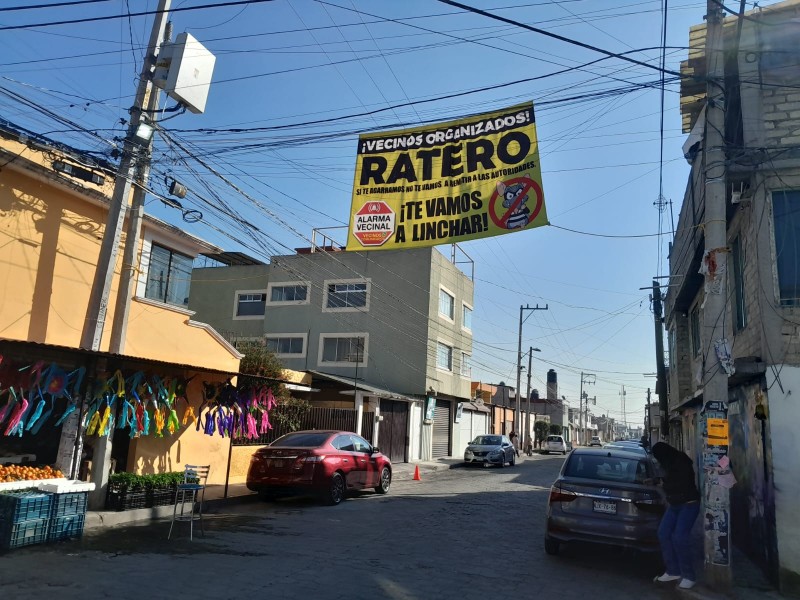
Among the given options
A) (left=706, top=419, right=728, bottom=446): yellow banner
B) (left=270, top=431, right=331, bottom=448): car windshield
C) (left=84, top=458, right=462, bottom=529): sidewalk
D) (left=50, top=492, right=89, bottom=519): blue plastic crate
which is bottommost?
(left=84, top=458, right=462, bottom=529): sidewalk

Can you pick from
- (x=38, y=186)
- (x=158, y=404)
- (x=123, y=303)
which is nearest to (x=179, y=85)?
(x=38, y=186)

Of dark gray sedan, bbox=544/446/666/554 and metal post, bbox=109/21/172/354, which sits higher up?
metal post, bbox=109/21/172/354

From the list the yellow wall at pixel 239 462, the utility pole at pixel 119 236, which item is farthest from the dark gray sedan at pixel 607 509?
the yellow wall at pixel 239 462

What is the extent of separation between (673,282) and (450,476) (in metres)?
10.5

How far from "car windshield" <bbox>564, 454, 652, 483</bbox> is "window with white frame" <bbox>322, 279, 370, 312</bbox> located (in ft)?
74.2

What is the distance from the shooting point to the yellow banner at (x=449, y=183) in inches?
329

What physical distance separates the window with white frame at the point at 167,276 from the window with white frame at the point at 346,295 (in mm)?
16686

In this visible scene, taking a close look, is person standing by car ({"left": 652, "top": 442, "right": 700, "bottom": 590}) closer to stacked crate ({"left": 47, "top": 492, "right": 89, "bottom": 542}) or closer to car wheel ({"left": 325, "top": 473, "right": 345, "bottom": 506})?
car wheel ({"left": 325, "top": 473, "right": 345, "bottom": 506})

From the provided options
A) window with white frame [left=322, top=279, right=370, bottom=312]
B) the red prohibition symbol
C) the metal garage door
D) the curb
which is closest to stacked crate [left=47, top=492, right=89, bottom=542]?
the curb

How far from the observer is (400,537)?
9.39m

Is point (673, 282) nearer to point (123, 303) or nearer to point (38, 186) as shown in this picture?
point (123, 303)

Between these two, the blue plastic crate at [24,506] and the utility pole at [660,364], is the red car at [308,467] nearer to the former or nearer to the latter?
the blue plastic crate at [24,506]

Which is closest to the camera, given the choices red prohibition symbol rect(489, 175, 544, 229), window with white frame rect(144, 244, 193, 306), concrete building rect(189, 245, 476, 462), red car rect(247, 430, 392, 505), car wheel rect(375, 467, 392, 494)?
red prohibition symbol rect(489, 175, 544, 229)

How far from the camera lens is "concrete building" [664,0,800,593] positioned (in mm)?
7184
